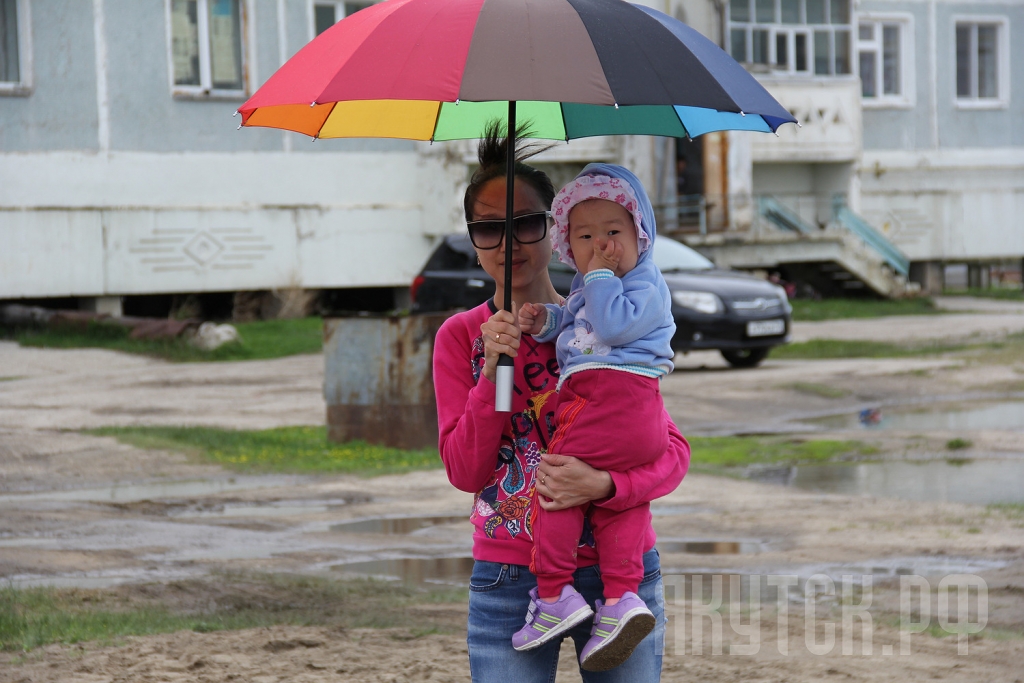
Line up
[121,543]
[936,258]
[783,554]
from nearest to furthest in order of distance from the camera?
[783,554] < [121,543] < [936,258]

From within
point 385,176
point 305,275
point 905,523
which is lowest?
point 905,523

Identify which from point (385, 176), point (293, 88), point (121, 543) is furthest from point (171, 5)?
point (293, 88)

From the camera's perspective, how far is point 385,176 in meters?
23.3

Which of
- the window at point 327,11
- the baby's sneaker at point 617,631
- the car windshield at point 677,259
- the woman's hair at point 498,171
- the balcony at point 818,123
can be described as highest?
the window at point 327,11

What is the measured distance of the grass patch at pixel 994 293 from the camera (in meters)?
27.5

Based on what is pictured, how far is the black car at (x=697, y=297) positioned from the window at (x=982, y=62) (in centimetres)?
1827

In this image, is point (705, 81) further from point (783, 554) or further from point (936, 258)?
point (936, 258)

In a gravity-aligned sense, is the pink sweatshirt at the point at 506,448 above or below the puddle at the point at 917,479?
above

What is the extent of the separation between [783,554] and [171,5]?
61.4ft

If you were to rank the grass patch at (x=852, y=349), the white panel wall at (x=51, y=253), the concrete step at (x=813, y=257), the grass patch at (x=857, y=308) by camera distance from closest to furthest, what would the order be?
1. the grass patch at (x=852, y=349)
2. the white panel wall at (x=51, y=253)
3. the grass patch at (x=857, y=308)
4. the concrete step at (x=813, y=257)

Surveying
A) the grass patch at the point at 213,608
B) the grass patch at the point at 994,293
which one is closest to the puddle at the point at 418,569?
the grass patch at the point at 213,608

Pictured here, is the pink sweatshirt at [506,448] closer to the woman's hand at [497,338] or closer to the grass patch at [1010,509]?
the woman's hand at [497,338]

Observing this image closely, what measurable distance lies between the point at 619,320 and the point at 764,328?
1259 centimetres

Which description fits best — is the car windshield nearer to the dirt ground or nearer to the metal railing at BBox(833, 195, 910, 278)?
the dirt ground
